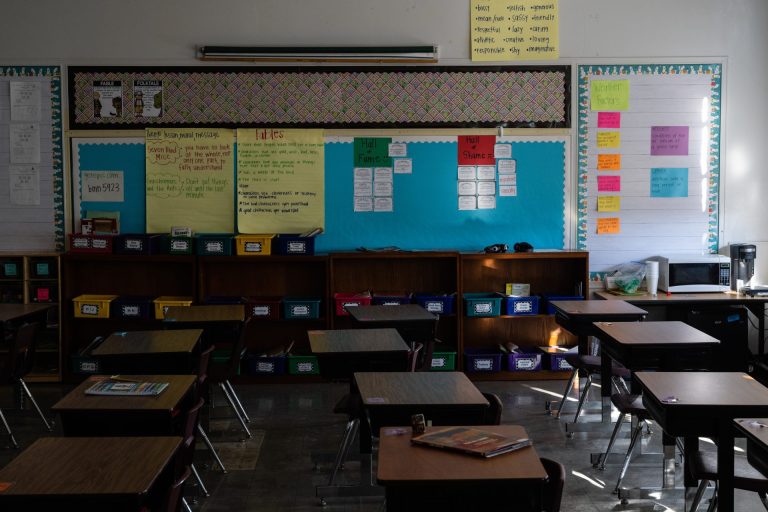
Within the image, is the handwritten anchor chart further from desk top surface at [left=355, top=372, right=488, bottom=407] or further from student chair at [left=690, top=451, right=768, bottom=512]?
student chair at [left=690, top=451, right=768, bottom=512]


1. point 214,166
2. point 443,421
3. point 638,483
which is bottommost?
point 638,483

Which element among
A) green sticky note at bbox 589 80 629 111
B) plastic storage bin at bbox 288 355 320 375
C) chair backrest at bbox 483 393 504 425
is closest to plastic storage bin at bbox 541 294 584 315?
green sticky note at bbox 589 80 629 111

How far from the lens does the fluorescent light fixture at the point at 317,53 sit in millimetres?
7625

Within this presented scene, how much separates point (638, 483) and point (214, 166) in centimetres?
470

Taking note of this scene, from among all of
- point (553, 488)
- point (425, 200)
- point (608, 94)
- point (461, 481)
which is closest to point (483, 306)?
point (425, 200)

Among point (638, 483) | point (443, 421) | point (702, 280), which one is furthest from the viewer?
point (702, 280)

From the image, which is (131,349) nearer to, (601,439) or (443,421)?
(443,421)

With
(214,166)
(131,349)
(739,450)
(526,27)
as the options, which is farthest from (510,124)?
(131,349)

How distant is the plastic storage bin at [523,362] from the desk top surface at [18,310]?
403 cm

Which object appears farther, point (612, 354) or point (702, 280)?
point (702, 280)

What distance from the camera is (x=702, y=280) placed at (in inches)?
299

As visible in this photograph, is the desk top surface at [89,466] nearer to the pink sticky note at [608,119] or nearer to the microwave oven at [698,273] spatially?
the microwave oven at [698,273]

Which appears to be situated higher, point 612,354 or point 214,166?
point 214,166

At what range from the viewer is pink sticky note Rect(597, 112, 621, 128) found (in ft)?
25.7
